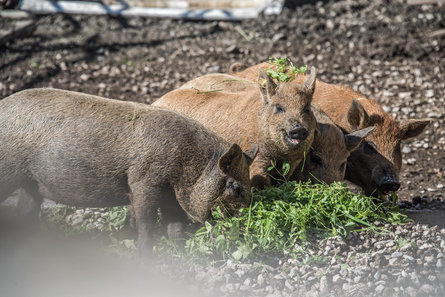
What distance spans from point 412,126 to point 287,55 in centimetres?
415

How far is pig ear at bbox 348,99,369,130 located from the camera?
23.0ft

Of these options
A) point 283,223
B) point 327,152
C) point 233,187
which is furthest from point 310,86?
point 283,223

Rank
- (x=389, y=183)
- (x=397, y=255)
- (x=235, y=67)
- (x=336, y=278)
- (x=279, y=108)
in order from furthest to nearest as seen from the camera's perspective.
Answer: (x=235, y=67), (x=389, y=183), (x=279, y=108), (x=397, y=255), (x=336, y=278)

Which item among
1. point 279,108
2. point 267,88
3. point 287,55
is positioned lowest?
point 287,55

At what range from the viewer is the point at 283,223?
20.1 feet

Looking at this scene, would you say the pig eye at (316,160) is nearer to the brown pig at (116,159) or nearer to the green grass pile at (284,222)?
the green grass pile at (284,222)

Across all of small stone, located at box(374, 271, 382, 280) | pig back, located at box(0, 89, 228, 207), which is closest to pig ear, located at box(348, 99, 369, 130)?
pig back, located at box(0, 89, 228, 207)

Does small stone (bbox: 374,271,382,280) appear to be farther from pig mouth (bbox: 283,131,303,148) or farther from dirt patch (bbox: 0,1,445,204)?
dirt patch (bbox: 0,1,445,204)

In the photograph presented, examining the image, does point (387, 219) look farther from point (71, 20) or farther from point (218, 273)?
point (71, 20)

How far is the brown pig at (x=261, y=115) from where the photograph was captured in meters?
5.98

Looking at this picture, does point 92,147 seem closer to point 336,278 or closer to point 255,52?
point 336,278

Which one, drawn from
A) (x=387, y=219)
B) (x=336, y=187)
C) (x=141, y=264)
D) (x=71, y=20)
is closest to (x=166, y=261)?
(x=141, y=264)

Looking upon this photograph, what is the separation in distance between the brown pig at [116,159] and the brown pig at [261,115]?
1.03 ft

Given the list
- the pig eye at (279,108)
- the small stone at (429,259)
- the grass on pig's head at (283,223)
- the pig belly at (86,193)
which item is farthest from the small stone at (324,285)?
the pig belly at (86,193)
